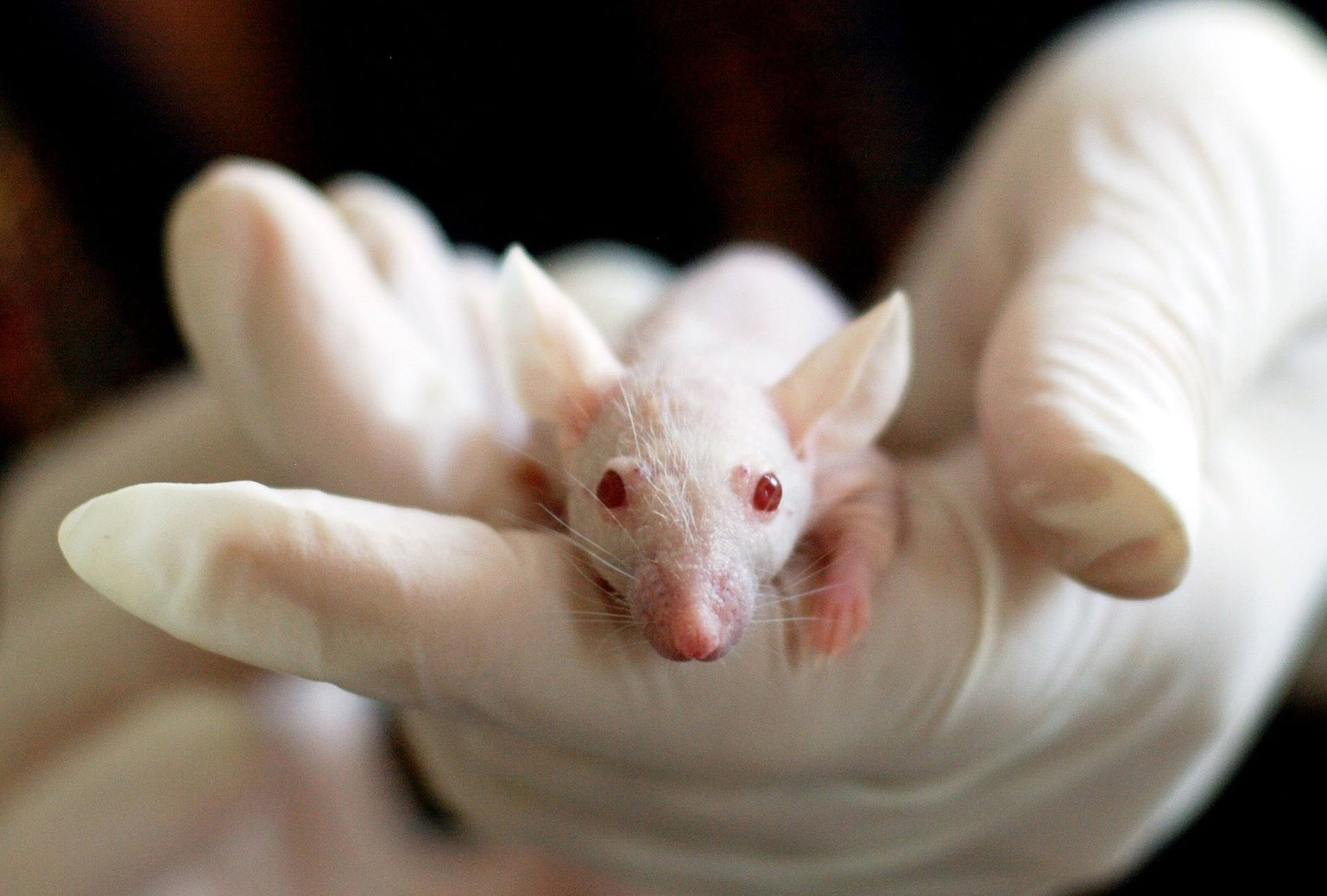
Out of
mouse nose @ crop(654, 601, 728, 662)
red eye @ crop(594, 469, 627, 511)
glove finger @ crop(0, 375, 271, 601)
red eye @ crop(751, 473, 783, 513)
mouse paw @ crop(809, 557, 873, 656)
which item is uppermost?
red eye @ crop(594, 469, 627, 511)

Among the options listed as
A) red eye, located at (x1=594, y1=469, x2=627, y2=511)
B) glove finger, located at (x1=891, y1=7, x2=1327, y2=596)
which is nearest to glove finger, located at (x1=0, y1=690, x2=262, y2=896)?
red eye, located at (x1=594, y1=469, x2=627, y2=511)

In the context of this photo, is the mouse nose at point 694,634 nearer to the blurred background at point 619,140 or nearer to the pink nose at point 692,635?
the pink nose at point 692,635

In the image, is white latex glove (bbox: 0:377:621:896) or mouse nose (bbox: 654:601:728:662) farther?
white latex glove (bbox: 0:377:621:896)

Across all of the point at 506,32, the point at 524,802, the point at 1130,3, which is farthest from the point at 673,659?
the point at 1130,3

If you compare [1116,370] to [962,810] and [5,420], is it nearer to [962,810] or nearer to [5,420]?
[962,810]

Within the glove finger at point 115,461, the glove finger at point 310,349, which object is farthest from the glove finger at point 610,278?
the glove finger at point 115,461

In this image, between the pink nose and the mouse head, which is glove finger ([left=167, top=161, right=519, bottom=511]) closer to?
the mouse head
